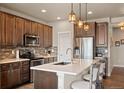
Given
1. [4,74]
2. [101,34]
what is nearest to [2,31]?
[4,74]

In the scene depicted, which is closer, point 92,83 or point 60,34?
point 92,83

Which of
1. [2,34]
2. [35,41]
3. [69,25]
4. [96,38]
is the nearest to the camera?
[2,34]

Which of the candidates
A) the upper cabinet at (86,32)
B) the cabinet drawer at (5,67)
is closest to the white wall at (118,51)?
the upper cabinet at (86,32)

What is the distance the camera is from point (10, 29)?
4504 millimetres

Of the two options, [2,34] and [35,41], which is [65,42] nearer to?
[35,41]

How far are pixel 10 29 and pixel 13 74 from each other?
4.93 ft

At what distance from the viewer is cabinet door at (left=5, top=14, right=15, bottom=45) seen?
172 inches

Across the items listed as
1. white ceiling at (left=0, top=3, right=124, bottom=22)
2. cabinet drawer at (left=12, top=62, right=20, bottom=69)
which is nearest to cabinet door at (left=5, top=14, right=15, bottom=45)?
white ceiling at (left=0, top=3, right=124, bottom=22)

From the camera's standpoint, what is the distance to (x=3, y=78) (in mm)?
3873

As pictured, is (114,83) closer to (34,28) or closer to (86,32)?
(86,32)

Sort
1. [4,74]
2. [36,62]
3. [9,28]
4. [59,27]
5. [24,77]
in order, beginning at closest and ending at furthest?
[4,74]
[9,28]
[24,77]
[36,62]
[59,27]

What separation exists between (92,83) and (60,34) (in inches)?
191

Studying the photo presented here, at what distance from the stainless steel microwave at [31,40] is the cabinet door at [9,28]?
24.3 inches
